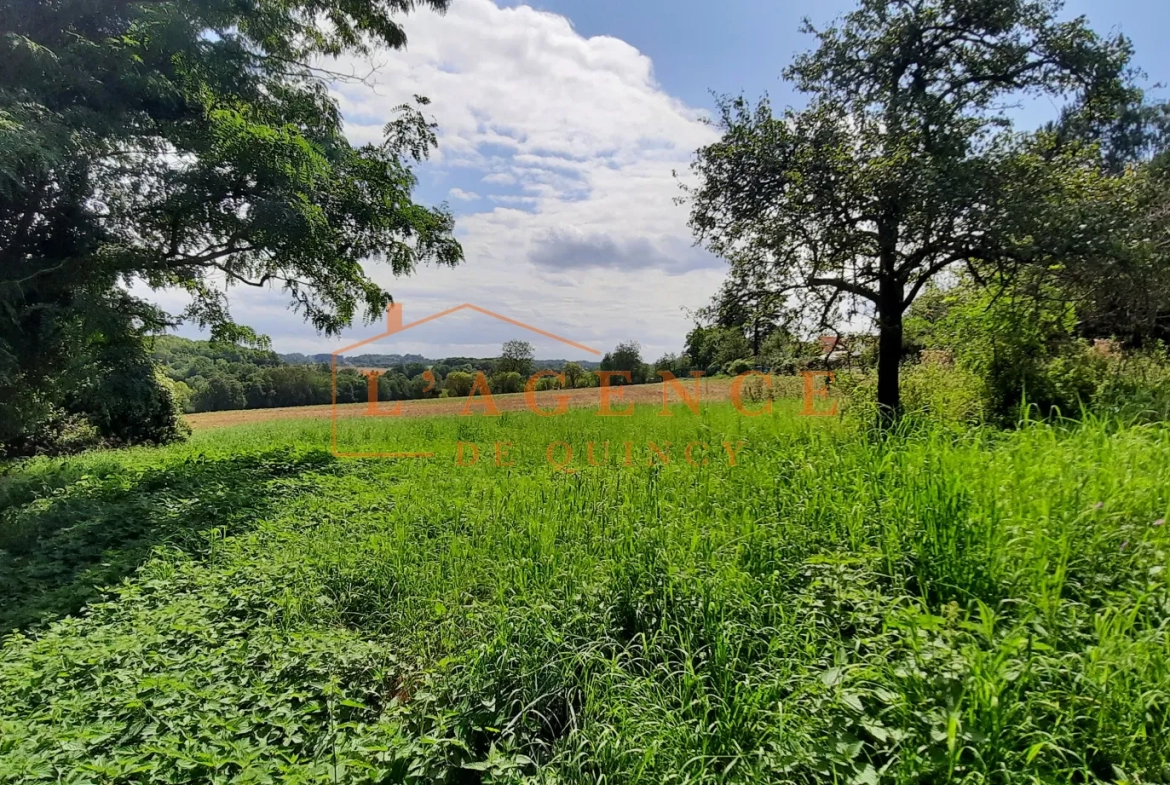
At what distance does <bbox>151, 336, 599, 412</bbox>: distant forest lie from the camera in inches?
411

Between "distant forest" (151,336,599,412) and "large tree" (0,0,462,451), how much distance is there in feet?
7.80

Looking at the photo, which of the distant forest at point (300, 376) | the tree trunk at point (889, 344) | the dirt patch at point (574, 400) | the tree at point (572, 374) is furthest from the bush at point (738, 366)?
the tree at point (572, 374)

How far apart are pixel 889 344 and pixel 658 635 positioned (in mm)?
5760

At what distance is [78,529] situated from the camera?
177 inches

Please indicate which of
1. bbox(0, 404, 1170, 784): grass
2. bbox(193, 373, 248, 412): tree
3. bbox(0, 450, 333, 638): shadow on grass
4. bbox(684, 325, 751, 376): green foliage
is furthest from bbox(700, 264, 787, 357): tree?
bbox(193, 373, 248, 412): tree

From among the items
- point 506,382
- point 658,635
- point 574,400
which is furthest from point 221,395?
point 658,635

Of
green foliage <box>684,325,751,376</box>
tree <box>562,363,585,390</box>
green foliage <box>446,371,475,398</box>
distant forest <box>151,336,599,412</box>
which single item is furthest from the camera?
green foliage <box>446,371,475,398</box>

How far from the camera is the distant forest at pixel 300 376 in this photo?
1044 cm

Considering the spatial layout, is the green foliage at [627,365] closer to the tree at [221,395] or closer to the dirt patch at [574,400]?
the dirt patch at [574,400]

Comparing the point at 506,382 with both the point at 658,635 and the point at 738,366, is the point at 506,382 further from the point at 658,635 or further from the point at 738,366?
the point at 658,635

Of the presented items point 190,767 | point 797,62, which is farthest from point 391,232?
point 190,767

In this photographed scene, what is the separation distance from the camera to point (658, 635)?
2330 mm

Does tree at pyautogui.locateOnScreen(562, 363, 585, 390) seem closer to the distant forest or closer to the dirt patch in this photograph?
the distant forest

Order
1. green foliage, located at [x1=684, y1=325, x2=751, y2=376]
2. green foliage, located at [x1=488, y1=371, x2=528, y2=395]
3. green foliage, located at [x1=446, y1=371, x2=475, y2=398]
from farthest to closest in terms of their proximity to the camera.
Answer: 1. green foliage, located at [x1=446, y1=371, x2=475, y2=398]
2. green foliage, located at [x1=488, y1=371, x2=528, y2=395]
3. green foliage, located at [x1=684, y1=325, x2=751, y2=376]
